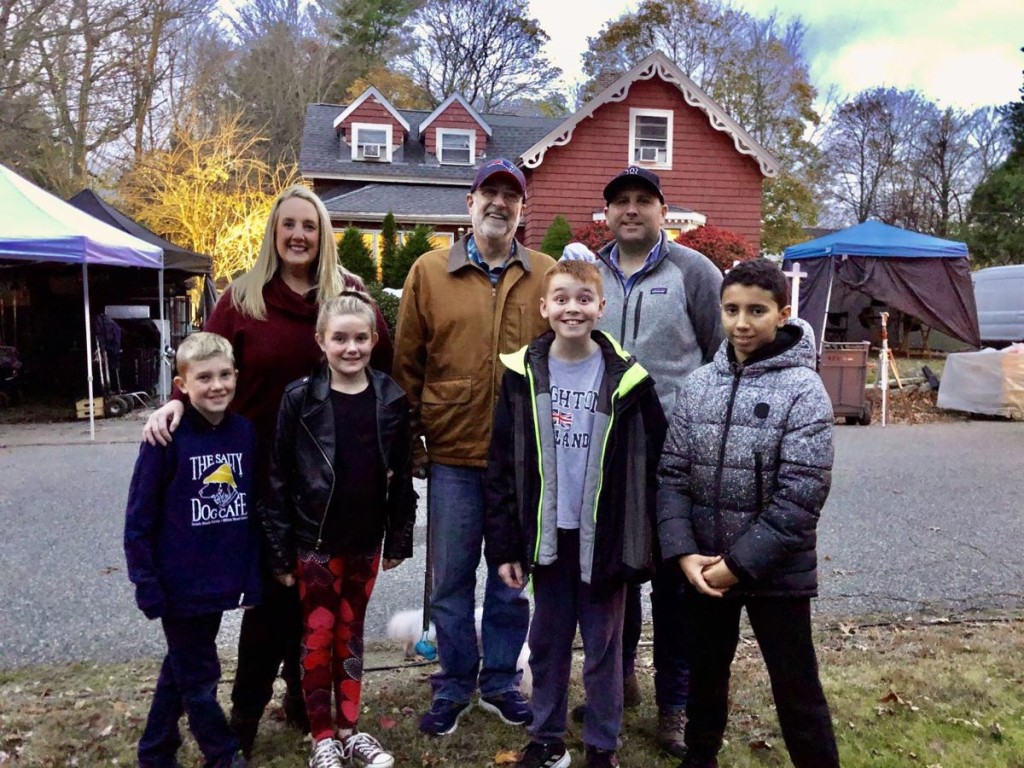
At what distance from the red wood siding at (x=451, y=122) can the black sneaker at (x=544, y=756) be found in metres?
24.2

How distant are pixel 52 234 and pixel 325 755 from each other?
338 inches

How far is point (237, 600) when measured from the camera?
103 inches

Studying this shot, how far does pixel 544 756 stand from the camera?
2.71 m

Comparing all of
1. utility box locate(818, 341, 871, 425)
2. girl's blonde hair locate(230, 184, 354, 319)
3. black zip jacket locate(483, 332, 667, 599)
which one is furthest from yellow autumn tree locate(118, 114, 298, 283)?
black zip jacket locate(483, 332, 667, 599)

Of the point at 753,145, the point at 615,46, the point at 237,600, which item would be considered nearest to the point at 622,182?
the point at 237,600

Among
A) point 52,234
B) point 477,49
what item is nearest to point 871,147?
point 477,49

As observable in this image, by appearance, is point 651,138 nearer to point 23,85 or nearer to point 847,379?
point 847,379

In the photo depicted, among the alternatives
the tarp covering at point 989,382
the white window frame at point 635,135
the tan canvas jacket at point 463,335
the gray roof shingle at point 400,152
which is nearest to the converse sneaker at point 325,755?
the tan canvas jacket at point 463,335

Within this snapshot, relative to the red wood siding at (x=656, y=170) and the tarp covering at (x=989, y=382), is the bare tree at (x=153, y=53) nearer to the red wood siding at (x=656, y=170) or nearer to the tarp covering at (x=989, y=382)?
the red wood siding at (x=656, y=170)

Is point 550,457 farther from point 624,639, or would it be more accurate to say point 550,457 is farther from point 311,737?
point 311,737

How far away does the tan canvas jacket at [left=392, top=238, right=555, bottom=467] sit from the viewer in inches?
117

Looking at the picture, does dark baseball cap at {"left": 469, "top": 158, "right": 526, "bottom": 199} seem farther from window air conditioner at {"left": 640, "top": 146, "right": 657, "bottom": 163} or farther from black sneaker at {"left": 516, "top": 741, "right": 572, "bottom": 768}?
window air conditioner at {"left": 640, "top": 146, "right": 657, "bottom": 163}

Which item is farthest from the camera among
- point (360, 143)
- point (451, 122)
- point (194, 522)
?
point (451, 122)

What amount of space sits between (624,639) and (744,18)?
119ft
